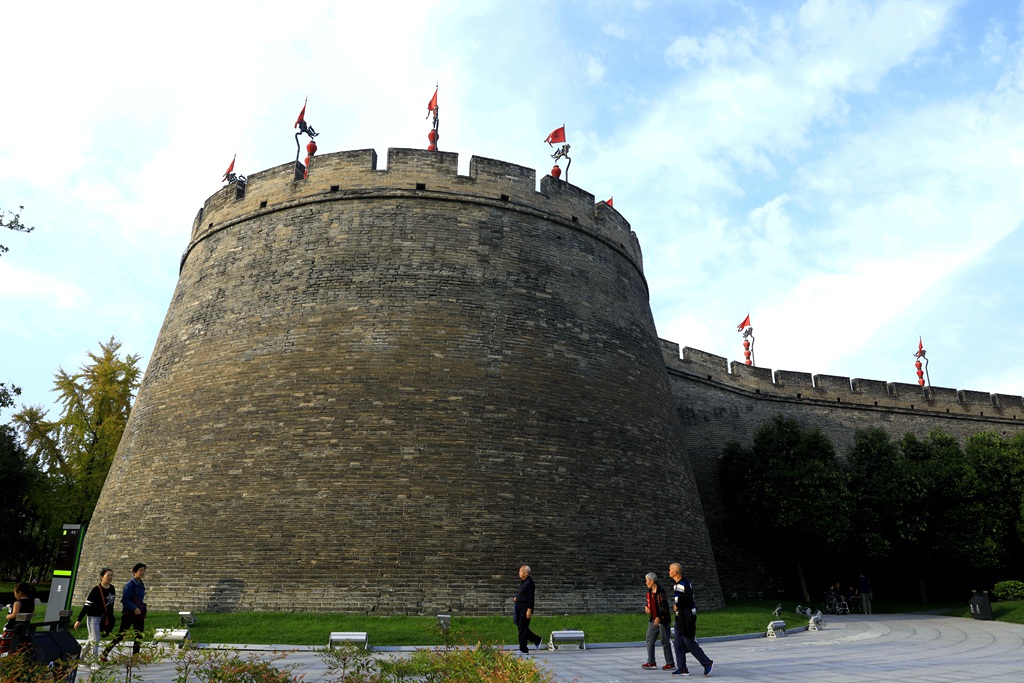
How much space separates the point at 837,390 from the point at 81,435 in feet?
89.0

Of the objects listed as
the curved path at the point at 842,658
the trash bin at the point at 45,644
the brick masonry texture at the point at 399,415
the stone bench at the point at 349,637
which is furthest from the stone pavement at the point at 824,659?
the brick masonry texture at the point at 399,415

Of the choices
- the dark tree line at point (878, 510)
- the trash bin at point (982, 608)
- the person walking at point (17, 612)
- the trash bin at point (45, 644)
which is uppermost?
the dark tree line at point (878, 510)

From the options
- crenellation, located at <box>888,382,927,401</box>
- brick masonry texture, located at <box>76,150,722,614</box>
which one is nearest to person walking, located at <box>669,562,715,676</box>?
brick masonry texture, located at <box>76,150,722,614</box>

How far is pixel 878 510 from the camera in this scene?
19766mm

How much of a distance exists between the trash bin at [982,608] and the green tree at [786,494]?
3143 millimetres

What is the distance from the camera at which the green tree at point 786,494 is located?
1834 centimetres

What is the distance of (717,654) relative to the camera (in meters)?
9.12

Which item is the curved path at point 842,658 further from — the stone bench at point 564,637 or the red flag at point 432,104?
the red flag at point 432,104

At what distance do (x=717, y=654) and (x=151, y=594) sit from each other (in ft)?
29.1

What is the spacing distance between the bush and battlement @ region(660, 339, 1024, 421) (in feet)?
27.0

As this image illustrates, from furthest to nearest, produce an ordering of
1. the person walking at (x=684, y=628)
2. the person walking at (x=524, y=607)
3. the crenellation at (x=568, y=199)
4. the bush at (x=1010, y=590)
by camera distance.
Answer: the bush at (x=1010, y=590)
the crenellation at (x=568, y=199)
the person walking at (x=524, y=607)
the person walking at (x=684, y=628)

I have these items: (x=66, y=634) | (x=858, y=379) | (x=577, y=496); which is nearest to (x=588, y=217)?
(x=577, y=496)

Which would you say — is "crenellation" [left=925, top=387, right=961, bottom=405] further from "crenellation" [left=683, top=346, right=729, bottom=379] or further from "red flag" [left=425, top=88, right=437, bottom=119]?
"red flag" [left=425, top=88, right=437, bottom=119]

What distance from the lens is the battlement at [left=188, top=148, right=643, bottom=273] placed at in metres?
13.9
